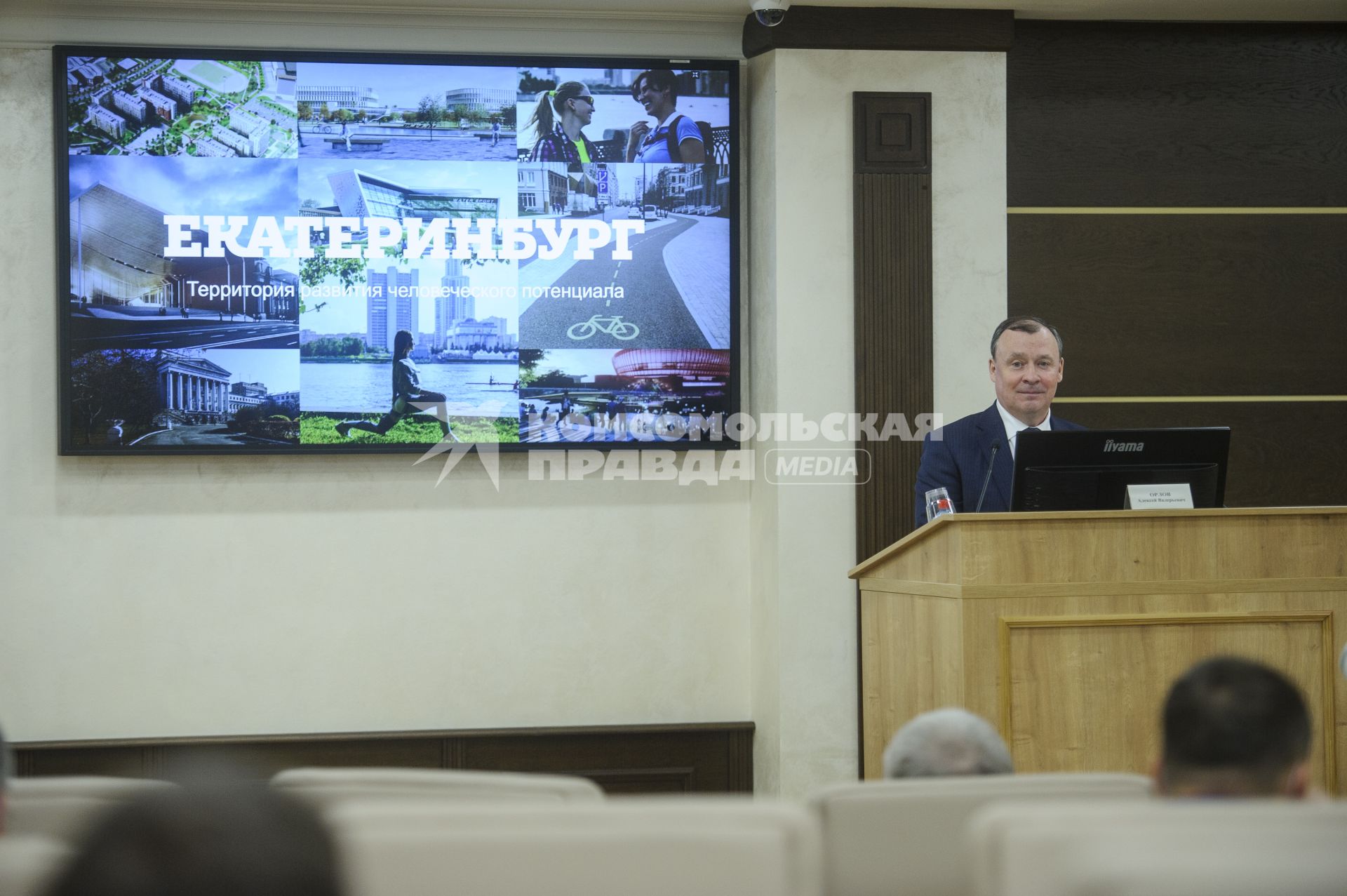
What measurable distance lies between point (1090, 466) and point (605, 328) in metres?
2.06

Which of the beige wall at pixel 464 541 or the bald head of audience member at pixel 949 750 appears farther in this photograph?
the beige wall at pixel 464 541

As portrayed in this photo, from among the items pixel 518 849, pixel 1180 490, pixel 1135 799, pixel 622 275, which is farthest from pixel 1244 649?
pixel 622 275

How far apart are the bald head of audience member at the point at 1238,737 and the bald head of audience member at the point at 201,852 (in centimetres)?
84

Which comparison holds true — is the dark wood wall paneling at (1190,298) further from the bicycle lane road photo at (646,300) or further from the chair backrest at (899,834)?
the chair backrest at (899,834)

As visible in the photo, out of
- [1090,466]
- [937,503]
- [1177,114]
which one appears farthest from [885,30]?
[1090,466]

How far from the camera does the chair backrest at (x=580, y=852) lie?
0.97 metres

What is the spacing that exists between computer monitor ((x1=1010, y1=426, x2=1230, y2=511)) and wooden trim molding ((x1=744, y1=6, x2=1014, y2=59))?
2.02 meters

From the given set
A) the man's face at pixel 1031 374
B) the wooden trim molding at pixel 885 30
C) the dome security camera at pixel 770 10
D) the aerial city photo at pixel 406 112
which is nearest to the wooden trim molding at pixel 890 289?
the wooden trim molding at pixel 885 30

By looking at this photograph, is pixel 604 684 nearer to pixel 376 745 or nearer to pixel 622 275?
pixel 376 745

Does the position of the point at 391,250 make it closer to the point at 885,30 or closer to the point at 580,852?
the point at 885,30

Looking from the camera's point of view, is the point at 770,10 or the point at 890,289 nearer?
the point at 770,10

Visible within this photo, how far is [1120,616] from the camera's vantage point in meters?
2.69

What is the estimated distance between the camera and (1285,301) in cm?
460

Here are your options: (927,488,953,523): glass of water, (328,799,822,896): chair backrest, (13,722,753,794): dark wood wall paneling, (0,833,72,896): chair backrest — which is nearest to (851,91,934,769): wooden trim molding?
(13,722,753,794): dark wood wall paneling
